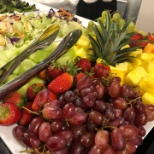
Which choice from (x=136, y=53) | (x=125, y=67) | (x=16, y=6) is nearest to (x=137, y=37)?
(x=136, y=53)

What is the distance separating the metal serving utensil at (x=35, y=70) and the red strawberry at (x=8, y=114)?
0.03 meters

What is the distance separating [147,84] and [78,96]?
0.28 metres

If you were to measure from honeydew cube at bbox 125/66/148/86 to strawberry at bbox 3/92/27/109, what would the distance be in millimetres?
367

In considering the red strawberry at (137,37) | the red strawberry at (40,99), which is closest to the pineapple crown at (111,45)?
the red strawberry at (137,37)

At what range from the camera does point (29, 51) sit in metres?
0.80

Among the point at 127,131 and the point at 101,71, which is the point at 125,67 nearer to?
the point at 101,71

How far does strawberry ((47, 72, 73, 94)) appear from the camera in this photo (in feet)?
2.21

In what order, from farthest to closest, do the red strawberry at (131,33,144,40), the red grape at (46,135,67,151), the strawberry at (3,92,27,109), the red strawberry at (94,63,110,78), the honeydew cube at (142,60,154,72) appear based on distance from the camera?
1. the red strawberry at (131,33,144,40)
2. the honeydew cube at (142,60,154,72)
3. the red strawberry at (94,63,110,78)
4. the strawberry at (3,92,27,109)
5. the red grape at (46,135,67,151)

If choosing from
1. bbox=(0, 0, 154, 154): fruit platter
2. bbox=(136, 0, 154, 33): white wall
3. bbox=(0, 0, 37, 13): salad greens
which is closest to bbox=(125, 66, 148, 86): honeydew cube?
bbox=(0, 0, 154, 154): fruit platter

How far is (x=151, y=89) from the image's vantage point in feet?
2.60

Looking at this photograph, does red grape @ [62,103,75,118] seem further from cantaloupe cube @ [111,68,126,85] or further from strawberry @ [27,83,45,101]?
cantaloupe cube @ [111,68,126,85]

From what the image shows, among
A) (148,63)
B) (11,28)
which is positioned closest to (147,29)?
(11,28)

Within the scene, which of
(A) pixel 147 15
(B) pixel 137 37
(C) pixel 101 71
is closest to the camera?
(C) pixel 101 71

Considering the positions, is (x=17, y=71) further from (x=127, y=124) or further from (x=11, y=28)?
(x=11, y=28)
